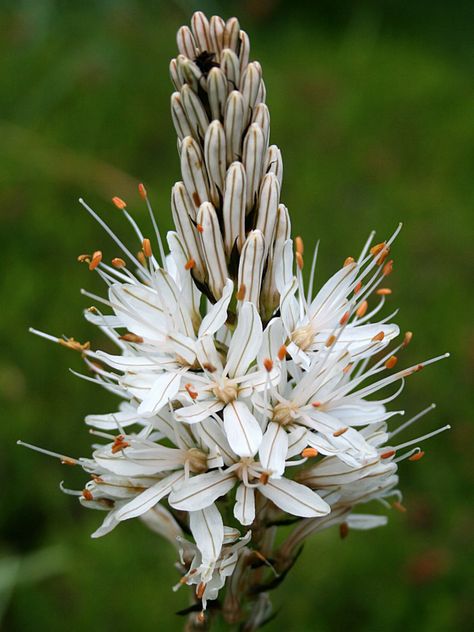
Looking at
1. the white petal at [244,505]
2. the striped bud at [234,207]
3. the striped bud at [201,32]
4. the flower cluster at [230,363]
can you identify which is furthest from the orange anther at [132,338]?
the striped bud at [201,32]

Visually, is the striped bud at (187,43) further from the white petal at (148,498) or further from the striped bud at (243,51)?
the white petal at (148,498)

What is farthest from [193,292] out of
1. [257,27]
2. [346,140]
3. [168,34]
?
[257,27]

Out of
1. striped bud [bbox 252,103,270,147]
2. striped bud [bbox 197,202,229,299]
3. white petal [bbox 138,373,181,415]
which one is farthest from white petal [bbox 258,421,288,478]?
striped bud [bbox 252,103,270,147]

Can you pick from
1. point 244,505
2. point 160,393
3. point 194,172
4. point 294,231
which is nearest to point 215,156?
point 194,172

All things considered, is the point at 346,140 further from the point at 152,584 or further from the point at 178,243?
the point at 178,243

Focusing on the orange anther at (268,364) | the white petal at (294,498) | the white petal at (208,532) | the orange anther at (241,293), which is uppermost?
the orange anther at (241,293)

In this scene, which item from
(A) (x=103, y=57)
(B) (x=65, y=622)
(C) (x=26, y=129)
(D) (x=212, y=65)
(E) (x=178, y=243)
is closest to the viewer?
(D) (x=212, y=65)
